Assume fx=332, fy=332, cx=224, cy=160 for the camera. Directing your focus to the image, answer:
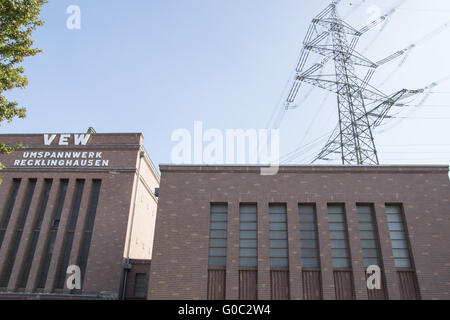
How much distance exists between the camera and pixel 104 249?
21.3 m

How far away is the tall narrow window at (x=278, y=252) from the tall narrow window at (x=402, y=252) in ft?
17.7

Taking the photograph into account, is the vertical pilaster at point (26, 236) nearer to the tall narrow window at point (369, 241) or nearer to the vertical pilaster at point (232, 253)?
the vertical pilaster at point (232, 253)

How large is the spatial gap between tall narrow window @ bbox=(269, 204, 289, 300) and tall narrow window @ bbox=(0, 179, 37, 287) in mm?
17245

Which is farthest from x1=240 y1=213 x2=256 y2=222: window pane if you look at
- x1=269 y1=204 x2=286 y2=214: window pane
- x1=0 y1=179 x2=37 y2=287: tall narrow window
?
x1=0 y1=179 x2=37 y2=287: tall narrow window

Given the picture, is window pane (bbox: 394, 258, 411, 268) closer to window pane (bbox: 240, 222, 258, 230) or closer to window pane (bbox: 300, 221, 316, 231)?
window pane (bbox: 300, 221, 316, 231)

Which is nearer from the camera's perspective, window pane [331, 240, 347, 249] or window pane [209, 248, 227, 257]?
window pane [331, 240, 347, 249]

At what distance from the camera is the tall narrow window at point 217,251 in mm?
16156

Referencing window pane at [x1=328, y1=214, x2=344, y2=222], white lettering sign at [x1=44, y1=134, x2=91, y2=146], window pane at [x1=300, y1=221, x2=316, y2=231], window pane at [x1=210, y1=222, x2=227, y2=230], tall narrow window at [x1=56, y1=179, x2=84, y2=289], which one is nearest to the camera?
window pane at [x1=300, y1=221, x2=316, y2=231]

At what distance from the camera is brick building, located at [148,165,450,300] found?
16.0 metres

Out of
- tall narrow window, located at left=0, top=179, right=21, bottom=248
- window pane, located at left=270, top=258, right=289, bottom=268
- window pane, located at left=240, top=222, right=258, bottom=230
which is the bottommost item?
window pane, located at left=270, top=258, right=289, bottom=268

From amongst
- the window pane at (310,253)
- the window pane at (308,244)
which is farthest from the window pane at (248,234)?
the window pane at (310,253)

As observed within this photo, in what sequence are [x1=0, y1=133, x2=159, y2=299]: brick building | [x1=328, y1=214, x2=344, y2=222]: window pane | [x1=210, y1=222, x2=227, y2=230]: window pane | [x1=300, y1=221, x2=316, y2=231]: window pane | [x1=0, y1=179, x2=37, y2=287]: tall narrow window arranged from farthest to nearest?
[x1=0, y1=179, x2=37, y2=287]: tall narrow window, [x1=0, y1=133, x2=159, y2=299]: brick building, [x1=210, y1=222, x2=227, y2=230]: window pane, [x1=328, y1=214, x2=344, y2=222]: window pane, [x1=300, y1=221, x2=316, y2=231]: window pane

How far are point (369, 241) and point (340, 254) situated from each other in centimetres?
169
